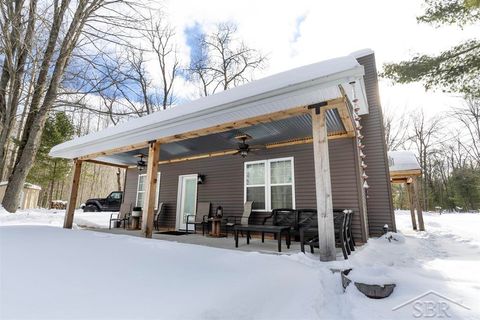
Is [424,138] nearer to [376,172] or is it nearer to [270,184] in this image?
[376,172]

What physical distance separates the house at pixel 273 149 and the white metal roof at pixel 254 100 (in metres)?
0.01

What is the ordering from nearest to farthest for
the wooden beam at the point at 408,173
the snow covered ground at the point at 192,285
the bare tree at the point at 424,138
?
1. the snow covered ground at the point at 192,285
2. the wooden beam at the point at 408,173
3. the bare tree at the point at 424,138

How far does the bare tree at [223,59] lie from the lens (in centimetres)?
1666

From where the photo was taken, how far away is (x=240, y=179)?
24.7ft

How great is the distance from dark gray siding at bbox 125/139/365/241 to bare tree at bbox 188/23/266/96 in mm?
9596

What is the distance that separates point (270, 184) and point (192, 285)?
4.75 metres

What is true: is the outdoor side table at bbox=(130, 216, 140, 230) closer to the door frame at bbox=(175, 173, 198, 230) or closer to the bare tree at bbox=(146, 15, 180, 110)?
the door frame at bbox=(175, 173, 198, 230)

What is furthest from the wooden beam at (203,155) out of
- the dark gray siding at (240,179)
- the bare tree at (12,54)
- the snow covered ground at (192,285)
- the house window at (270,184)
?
the bare tree at (12,54)

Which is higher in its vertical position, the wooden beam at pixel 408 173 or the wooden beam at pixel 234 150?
the wooden beam at pixel 234 150

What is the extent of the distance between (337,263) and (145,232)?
12.6 feet

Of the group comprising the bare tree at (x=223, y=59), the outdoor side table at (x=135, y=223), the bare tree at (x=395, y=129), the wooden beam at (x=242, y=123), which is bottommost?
the outdoor side table at (x=135, y=223)

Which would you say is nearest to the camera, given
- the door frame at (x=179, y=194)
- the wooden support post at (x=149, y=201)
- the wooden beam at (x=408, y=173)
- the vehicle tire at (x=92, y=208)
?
the wooden support post at (x=149, y=201)

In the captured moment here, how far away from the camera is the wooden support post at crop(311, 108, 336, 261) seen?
11.0 feet

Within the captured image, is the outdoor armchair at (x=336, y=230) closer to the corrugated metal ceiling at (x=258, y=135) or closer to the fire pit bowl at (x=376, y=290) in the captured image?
the fire pit bowl at (x=376, y=290)
